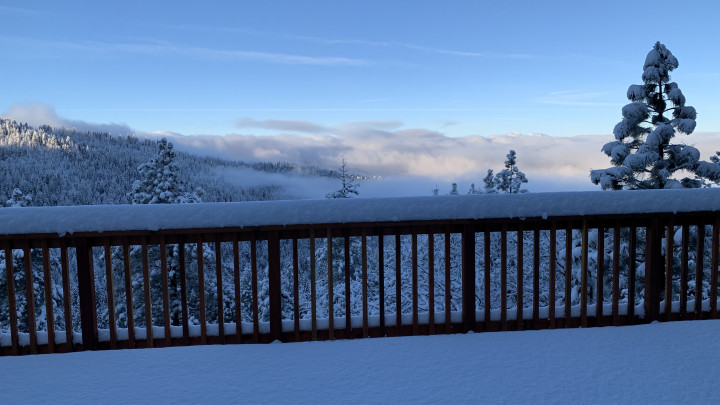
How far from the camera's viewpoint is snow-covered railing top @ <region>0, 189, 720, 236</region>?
3.71 meters

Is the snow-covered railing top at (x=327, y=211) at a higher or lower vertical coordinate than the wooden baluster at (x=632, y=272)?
higher

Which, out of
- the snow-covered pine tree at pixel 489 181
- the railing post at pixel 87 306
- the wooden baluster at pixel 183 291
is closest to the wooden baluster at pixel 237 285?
the wooden baluster at pixel 183 291

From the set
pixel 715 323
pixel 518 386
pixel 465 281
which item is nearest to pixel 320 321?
pixel 465 281

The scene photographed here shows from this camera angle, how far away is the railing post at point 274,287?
395 centimetres

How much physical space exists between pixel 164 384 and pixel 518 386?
2.31 m

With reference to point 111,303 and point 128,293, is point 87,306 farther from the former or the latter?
point 128,293

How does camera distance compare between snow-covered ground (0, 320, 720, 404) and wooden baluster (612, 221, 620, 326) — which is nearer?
snow-covered ground (0, 320, 720, 404)

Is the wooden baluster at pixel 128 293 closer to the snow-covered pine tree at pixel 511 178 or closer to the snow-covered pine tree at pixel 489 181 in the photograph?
the snow-covered pine tree at pixel 511 178

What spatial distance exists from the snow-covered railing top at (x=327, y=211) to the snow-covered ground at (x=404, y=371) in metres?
1.02

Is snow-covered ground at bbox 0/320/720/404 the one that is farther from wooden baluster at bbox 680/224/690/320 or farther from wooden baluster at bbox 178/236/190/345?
wooden baluster at bbox 680/224/690/320

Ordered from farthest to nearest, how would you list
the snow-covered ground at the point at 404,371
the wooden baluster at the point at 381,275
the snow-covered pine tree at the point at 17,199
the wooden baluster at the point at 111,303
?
the snow-covered pine tree at the point at 17,199, the wooden baluster at the point at 381,275, the wooden baluster at the point at 111,303, the snow-covered ground at the point at 404,371

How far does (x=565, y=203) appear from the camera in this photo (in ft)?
13.3

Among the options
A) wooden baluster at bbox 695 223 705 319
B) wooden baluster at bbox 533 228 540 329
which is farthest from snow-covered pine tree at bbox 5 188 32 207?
wooden baluster at bbox 695 223 705 319

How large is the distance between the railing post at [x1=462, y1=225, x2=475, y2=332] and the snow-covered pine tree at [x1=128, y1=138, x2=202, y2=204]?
56.6 feet
